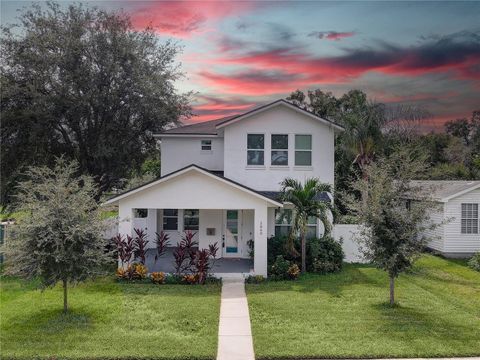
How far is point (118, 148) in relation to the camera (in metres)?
25.9

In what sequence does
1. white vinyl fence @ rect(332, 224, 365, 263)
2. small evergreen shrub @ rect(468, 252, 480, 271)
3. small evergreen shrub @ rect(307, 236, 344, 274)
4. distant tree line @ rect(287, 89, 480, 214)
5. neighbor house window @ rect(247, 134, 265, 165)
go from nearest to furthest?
small evergreen shrub @ rect(307, 236, 344, 274) < small evergreen shrub @ rect(468, 252, 480, 271) < white vinyl fence @ rect(332, 224, 365, 263) < neighbor house window @ rect(247, 134, 265, 165) < distant tree line @ rect(287, 89, 480, 214)

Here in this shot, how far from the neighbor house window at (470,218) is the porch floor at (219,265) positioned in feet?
35.7

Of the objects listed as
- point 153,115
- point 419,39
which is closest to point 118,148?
point 153,115

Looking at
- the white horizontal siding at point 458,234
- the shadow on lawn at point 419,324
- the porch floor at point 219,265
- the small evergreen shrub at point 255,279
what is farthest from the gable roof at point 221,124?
the shadow on lawn at point 419,324

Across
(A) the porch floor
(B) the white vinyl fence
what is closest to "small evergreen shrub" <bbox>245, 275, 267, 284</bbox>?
(A) the porch floor

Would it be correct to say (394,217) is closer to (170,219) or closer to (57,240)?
(57,240)

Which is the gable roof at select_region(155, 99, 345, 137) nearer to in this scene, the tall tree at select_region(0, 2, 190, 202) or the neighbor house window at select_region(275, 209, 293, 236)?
the tall tree at select_region(0, 2, 190, 202)

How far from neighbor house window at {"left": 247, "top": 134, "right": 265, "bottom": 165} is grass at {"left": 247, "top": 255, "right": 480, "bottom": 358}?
5.95 metres

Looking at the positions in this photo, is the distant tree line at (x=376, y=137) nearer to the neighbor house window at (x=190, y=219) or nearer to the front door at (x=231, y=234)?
the front door at (x=231, y=234)

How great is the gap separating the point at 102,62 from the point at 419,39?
15688 millimetres

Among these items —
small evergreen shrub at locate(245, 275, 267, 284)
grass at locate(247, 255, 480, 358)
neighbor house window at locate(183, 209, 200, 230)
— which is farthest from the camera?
neighbor house window at locate(183, 209, 200, 230)

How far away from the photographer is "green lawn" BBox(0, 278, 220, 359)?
9.80 m

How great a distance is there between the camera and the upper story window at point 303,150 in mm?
20984

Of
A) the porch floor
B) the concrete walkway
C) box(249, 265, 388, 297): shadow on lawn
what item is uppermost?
the porch floor
